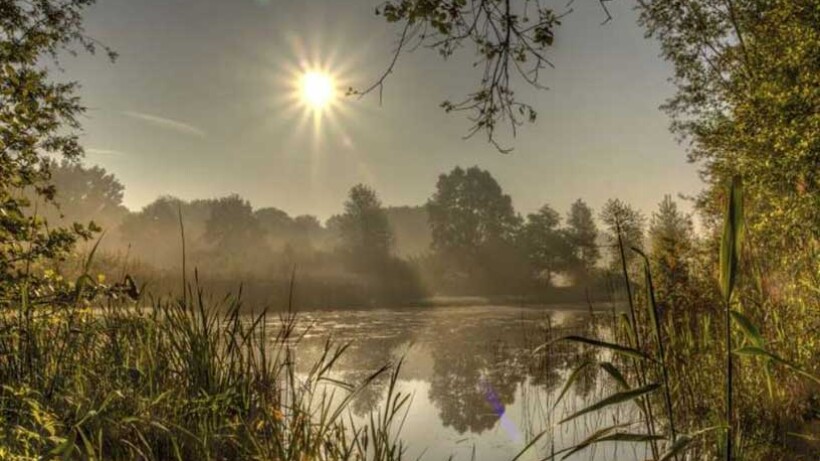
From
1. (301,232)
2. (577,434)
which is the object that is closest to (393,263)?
(577,434)

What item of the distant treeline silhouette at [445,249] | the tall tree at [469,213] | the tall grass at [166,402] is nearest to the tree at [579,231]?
the distant treeline silhouette at [445,249]

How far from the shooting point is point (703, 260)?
37.6 feet

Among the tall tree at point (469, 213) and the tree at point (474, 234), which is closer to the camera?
the tree at point (474, 234)

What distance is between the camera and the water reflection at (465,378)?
791cm

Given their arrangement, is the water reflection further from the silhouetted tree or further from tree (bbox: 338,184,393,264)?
the silhouetted tree

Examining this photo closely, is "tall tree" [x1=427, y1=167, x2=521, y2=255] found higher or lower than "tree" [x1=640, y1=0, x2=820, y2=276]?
higher

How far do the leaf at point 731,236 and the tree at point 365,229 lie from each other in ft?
175

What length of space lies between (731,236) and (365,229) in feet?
185

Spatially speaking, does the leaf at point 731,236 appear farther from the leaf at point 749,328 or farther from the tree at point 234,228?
the tree at point 234,228

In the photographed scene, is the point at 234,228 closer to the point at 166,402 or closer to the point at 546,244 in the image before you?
the point at 546,244

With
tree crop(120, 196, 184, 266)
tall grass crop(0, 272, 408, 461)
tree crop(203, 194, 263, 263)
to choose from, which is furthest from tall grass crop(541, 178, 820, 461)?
tree crop(120, 196, 184, 266)

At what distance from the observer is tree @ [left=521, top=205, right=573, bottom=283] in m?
53.2

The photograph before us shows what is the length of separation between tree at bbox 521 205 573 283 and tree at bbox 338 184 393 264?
46.2 ft

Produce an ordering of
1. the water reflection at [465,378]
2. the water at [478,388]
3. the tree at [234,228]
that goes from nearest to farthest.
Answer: the water at [478,388] → the water reflection at [465,378] → the tree at [234,228]
